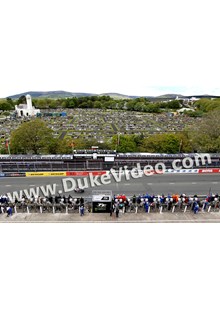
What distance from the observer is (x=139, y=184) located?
Answer: 24.8 meters

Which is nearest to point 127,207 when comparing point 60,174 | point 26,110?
point 60,174

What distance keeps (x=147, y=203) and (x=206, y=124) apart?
26.2 m

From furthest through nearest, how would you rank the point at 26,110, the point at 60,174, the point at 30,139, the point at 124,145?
the point at 26,110 < the point at 124,145 < the point at 30,139 < the point at 60,174

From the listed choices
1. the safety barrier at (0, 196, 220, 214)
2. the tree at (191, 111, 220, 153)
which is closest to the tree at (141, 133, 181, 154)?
the tree at (191, 111, 220, 153)

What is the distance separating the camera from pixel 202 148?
3556cm

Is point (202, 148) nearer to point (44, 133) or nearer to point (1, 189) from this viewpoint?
point (44, 133)

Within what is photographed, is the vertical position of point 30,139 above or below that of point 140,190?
above

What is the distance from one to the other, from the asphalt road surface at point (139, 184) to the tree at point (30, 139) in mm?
9339

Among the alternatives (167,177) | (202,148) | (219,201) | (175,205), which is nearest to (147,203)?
(175,205)

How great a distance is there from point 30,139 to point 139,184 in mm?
21893

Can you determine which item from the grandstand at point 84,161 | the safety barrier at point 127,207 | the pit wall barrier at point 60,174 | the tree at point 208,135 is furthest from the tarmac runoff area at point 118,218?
the tree at point 208,135

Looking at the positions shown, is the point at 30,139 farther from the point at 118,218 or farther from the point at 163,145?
the point at 118,218

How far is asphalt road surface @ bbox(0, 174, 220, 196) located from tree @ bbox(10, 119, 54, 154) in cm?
934

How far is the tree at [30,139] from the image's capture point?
113ft
